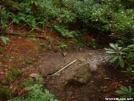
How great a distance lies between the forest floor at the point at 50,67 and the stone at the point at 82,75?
0.39ft

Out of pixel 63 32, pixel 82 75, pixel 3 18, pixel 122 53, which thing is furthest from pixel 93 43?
pixel 3 18

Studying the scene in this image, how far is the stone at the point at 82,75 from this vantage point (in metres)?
4.77

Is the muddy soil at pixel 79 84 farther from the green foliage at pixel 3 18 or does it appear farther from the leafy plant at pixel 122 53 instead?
the green foliage at pixel 3 18

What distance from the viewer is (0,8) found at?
6.19 metres

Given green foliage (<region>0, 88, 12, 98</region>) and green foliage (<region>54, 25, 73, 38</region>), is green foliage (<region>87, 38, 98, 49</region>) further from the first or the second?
green foliage (<region>0, 88, 12, 98</region>)

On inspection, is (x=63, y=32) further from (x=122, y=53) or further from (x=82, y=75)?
(x=122, y=53)

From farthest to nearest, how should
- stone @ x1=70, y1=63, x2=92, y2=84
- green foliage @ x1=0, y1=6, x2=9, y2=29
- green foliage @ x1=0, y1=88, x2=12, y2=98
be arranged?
green foliage @ x1=0, y1=6, x2=9, y2=29, stone @ x1=70, y1=63, x2=92, y2=84, green foliage @ x1=0, y1=88, x2=12, y2=98

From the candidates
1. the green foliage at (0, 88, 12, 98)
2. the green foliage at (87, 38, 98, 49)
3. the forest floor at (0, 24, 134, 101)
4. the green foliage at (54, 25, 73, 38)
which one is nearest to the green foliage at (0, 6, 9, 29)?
the forest floor at (0, 24, 134, 101)

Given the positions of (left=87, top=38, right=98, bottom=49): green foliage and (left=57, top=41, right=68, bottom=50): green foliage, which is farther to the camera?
(left=87, top=38, right=98, bottom=49): green foliage

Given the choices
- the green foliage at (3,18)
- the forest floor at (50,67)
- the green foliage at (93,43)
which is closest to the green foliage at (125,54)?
the forest floor at (50,67)

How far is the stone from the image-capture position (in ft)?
15.6

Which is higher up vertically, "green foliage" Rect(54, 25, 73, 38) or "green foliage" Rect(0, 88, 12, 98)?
"green foliage" Rect(54, 25, 73, 38)

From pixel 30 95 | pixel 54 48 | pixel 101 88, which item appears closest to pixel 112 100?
pixel 101 88

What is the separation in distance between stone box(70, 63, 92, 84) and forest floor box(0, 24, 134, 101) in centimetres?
12
